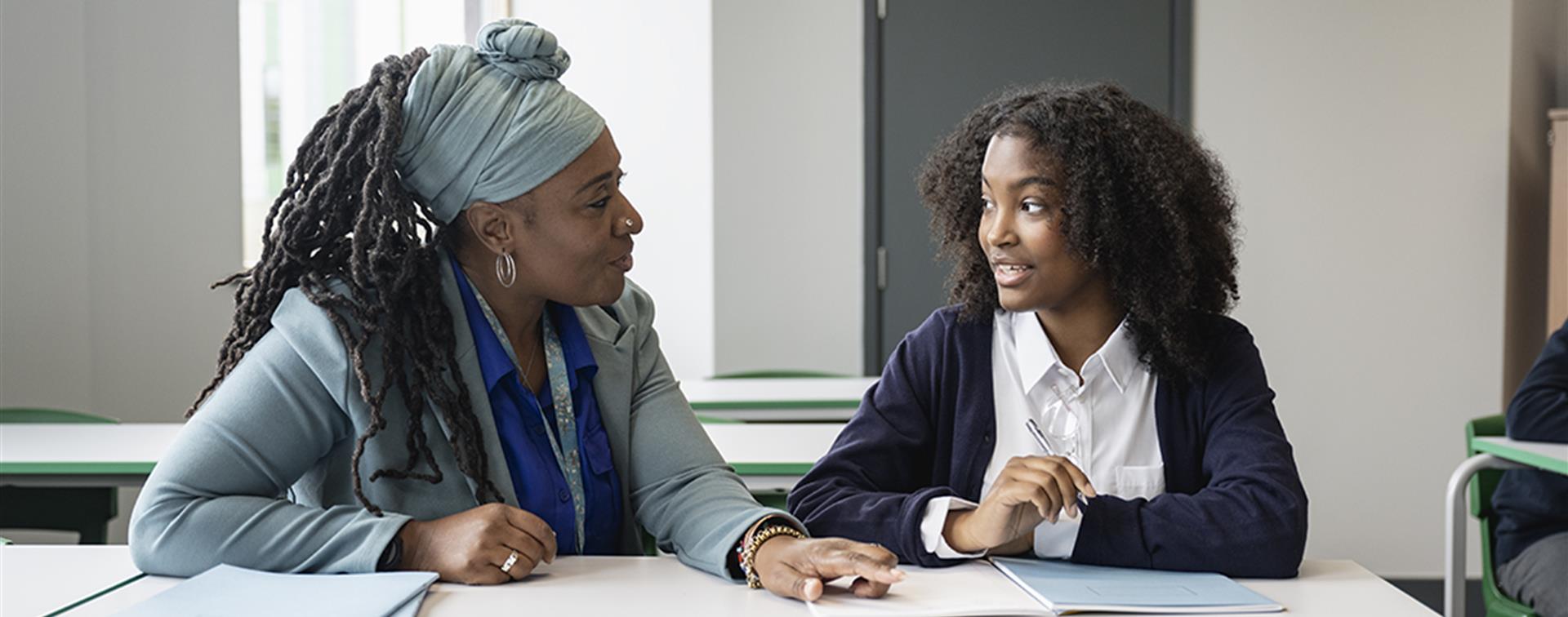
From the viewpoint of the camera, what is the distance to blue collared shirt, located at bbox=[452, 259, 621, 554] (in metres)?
1.70

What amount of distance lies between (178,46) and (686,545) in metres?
3.15

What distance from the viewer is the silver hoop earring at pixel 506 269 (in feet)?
5.65

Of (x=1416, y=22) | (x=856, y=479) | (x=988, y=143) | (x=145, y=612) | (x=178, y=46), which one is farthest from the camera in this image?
(x=1416, y=22)

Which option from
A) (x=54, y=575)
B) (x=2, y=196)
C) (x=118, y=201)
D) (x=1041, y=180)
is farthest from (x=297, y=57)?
(x=1041, y=180)

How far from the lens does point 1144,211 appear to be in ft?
5.76

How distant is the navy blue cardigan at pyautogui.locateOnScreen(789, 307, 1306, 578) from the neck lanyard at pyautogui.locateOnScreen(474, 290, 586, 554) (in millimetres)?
266

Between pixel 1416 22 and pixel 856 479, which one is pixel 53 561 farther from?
pixel 1416 22

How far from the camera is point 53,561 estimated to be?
1594mm

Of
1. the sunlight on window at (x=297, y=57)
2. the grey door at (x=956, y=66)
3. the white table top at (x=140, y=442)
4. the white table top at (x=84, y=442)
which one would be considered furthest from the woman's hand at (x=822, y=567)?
the grey door at (x=956, y=66)

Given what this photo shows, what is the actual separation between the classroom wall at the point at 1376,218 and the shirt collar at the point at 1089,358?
3150mm

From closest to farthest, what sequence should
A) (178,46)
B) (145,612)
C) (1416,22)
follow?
(145,612), (178,46), (1416,22)

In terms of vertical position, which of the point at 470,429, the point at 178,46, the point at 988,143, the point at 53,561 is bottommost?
the point at 53,561

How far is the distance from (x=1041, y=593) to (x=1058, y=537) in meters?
0.19

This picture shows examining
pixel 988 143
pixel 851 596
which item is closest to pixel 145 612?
pixel 851 596
